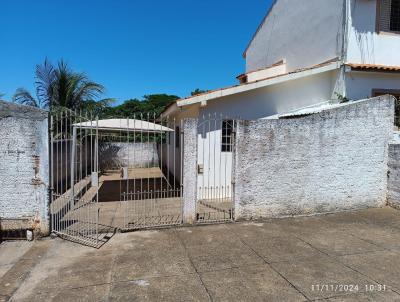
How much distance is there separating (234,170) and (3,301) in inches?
193

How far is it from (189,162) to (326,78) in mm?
7229

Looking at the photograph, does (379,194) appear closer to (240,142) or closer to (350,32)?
(240,142)

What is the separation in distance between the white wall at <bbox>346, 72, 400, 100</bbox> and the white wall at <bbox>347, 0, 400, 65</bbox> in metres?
0.59

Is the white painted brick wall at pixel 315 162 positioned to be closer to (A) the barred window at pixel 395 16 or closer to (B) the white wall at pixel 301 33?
(B) the white wall at pixel 301 33

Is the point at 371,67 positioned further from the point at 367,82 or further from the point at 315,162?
the point at 315,162

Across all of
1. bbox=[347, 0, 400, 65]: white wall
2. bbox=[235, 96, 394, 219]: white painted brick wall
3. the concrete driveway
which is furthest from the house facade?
the concrete driveway

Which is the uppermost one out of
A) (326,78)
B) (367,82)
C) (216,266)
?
(326,78)

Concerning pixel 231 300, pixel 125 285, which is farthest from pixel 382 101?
pixel 125 285

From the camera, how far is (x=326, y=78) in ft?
36.3

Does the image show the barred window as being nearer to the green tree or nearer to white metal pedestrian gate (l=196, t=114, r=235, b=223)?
white metal pedestrian gate (l=196, t=114, r=235, b=223)

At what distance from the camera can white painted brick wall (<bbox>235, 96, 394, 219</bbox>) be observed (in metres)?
7.24

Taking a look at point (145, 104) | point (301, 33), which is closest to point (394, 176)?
point (301, 33)

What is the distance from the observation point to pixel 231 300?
386 centimetres

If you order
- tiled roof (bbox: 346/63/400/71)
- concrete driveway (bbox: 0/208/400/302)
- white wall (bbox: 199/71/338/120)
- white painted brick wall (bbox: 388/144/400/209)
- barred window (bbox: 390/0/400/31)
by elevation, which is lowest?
concrete driveway (bbox: 0/208/400/302)
